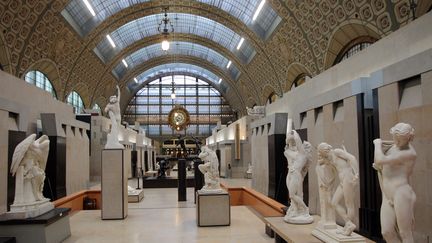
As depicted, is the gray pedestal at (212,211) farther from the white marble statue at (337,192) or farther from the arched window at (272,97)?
the arched window at (272,97)

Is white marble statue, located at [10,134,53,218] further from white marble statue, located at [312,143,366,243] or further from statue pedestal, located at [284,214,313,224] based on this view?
white marble statue, located at [312,143,366,243]

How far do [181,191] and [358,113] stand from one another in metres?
9.29

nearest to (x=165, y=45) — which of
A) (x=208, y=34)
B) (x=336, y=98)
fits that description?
(x=336, y=98)

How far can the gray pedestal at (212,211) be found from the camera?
10.1 m

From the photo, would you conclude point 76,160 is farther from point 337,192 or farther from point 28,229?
point 337,192

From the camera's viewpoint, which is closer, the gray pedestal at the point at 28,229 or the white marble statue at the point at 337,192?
the white marble statue at the point at 337,192

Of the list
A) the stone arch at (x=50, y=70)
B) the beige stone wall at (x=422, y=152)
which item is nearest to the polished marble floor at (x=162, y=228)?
the beige stone wall at (x=422, y=152)

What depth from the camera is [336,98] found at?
8.94 metres

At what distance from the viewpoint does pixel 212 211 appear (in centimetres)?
1016

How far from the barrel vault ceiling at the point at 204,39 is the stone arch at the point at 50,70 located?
0.28ft

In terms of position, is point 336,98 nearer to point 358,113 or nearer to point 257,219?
point 358,113

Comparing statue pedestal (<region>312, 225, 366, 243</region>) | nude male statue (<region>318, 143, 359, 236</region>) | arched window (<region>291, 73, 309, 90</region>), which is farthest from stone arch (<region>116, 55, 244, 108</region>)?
nude male statue (<region>318, 143, 359, 236</region>)

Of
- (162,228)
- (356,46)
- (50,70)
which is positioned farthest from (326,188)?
(50,70)

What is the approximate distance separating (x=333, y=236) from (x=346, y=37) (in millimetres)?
13435
